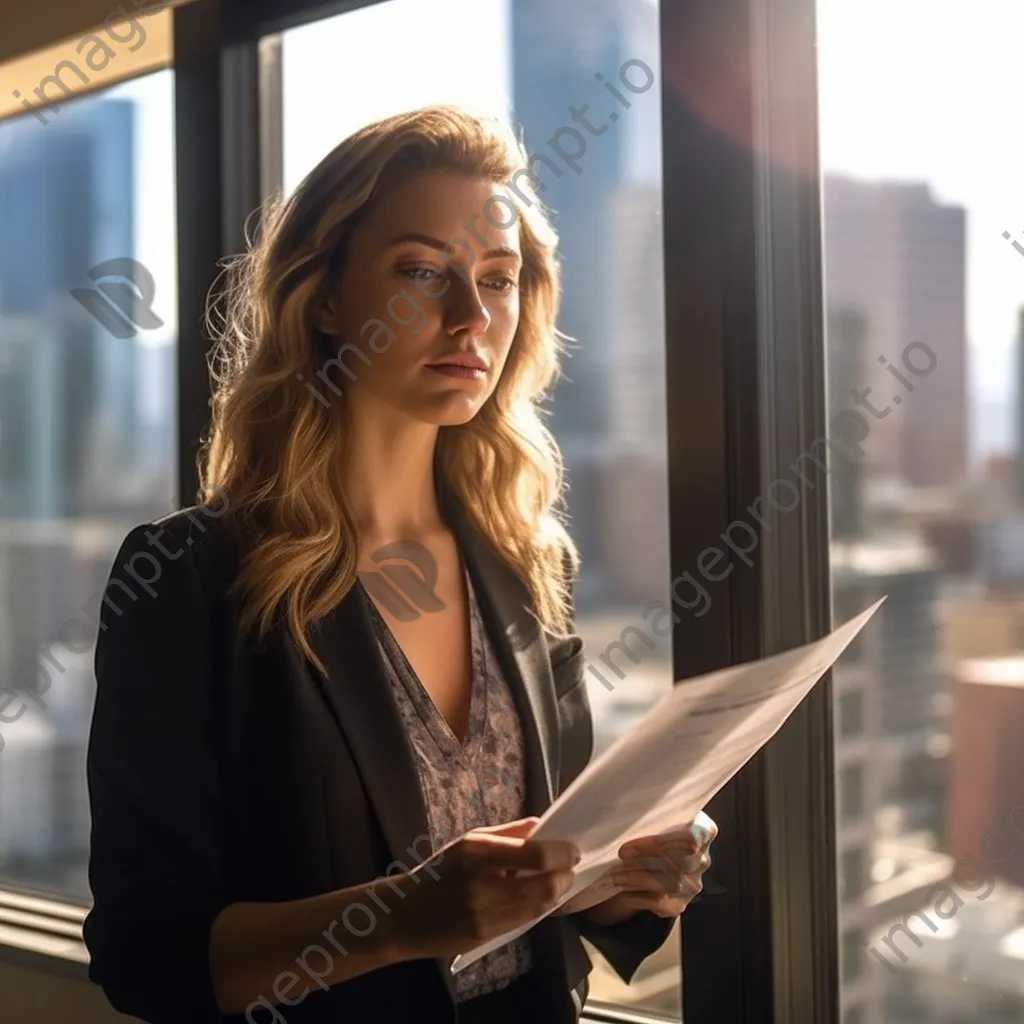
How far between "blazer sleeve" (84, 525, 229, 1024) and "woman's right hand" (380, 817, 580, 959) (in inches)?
8.0

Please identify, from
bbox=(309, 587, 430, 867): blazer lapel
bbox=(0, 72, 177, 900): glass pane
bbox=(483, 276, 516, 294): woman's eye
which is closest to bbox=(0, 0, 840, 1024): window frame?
bbox=(483, 276, 516, 294): woman's eye

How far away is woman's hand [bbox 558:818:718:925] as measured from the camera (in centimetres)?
113

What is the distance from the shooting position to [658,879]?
3.98 ft

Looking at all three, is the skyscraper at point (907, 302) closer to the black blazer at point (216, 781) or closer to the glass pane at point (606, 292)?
the glass pane at point (606, 292)

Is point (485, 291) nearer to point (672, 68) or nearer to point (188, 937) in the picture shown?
point (672, 68)

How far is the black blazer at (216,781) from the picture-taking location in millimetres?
1107

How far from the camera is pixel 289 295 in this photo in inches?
51.4

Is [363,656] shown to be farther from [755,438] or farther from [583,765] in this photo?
[755,438]

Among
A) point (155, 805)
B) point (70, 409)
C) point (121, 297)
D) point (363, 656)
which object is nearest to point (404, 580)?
point (363, 656)

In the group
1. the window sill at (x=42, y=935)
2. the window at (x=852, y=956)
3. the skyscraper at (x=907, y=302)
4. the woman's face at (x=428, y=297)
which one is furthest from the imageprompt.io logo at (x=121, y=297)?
the window at (x=852, y=956)

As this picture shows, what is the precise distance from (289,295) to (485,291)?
0.21 metres

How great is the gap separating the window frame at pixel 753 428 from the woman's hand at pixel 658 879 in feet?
0.48

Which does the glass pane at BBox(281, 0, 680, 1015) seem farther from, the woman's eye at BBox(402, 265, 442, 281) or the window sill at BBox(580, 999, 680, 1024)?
the woman's eye at BBox(402, 265, 442, 281)

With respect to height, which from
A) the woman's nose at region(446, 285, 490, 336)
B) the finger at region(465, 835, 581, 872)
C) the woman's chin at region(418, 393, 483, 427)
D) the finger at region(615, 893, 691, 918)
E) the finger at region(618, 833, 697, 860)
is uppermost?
the woman's nose at region(446, 285, 490, 336)
